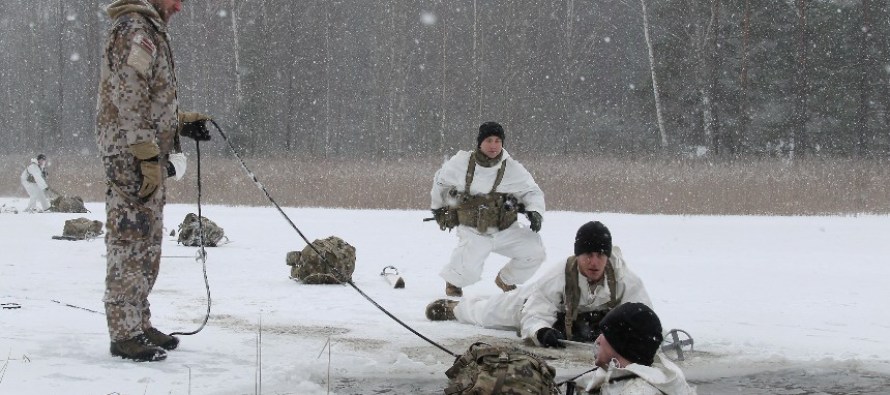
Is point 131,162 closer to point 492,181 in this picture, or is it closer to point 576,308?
point 576,308

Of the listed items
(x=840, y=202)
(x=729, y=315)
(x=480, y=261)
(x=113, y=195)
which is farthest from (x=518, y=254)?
(x=840, y=202)

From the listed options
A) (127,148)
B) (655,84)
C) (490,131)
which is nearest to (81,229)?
(490,131)

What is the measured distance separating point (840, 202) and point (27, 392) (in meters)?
15.1

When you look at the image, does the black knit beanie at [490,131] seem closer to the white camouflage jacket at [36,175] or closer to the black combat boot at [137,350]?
the black combat boot at [137,350]

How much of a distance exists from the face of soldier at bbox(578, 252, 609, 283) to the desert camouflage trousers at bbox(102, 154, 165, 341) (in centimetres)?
247

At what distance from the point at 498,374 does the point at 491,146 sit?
384 centimetres

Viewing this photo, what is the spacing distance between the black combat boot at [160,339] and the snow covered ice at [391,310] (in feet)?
0.23

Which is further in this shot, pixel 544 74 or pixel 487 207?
pixel 544 74

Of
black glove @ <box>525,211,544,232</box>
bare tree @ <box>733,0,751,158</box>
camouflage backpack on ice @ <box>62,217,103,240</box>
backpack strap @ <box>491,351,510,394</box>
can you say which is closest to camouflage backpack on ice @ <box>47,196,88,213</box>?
camouflage backpack on ice @ <box>62,217,103,240</box>

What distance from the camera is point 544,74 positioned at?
1533 inches

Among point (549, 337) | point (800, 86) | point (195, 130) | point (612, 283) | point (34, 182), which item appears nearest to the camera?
point (195, 130)

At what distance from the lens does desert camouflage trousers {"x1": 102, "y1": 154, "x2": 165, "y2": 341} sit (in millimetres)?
4703

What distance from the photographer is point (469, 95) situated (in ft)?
128

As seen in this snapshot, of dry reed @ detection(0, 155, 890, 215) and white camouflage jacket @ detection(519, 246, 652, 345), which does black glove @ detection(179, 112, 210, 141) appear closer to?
white camouflage jacket @ detection(519, 246, 652, 345)
